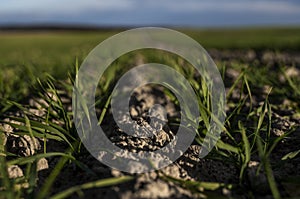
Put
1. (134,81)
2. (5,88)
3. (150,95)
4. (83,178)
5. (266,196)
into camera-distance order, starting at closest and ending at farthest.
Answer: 1. (266,196)
2. (83,178)
3. (5,88)
4. (150,95)
5. (134,81)

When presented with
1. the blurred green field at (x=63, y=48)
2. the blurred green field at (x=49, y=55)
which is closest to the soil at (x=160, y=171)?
the blurred green field at (x=49, y=55)

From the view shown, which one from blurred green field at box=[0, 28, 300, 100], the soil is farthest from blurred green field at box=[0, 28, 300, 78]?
the soil

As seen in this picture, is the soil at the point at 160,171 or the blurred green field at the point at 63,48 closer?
the soil at the point at 160,171

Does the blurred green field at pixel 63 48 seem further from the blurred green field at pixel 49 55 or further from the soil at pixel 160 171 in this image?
the soil at pixel 160 171

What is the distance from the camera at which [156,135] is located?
1310 millimetres

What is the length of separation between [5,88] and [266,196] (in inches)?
65.5

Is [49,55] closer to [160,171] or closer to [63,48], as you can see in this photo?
[63,48]

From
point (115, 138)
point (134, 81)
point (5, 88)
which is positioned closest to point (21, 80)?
point (5, 88)

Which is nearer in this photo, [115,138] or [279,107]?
[115,138]

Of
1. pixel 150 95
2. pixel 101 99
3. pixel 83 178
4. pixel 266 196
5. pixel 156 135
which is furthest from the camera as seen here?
pixel 150 95

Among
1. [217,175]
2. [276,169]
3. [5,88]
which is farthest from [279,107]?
[5,88]

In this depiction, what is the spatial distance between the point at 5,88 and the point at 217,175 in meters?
1.47

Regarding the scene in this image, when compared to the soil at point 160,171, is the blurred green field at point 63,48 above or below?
below

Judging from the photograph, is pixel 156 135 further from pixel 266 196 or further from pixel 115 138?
pixel 266 196
